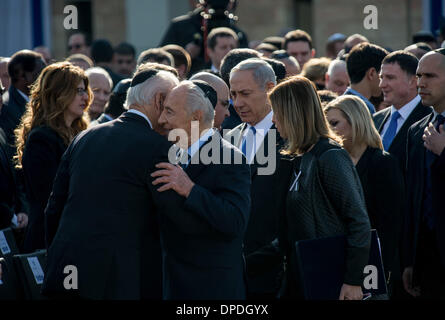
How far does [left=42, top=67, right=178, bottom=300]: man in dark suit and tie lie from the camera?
3.74m

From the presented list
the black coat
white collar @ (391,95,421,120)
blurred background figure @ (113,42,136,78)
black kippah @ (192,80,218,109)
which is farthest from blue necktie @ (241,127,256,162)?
blurred background figure @ (113,42,136,78)

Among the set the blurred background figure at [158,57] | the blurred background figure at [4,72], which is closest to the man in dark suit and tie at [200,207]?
the blurred background figure at [158,57]

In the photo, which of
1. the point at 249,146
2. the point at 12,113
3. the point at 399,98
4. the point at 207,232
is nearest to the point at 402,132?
the point at 399,98

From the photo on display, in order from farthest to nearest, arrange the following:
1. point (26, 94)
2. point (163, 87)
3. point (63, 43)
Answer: point (63, 43), point (26, 94), point (163, 87)

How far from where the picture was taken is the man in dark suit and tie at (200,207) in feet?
12.0

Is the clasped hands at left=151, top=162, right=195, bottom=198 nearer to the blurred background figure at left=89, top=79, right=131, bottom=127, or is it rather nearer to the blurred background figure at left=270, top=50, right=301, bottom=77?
the blurred background figure at left=89, top=79, right=131, bottom=127

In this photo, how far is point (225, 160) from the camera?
12.5ft

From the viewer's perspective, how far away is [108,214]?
147 inches

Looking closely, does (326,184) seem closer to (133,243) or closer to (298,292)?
(298,292)

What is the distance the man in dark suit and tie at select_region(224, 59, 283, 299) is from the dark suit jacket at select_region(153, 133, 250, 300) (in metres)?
0.75

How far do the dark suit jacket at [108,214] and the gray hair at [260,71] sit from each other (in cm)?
138
